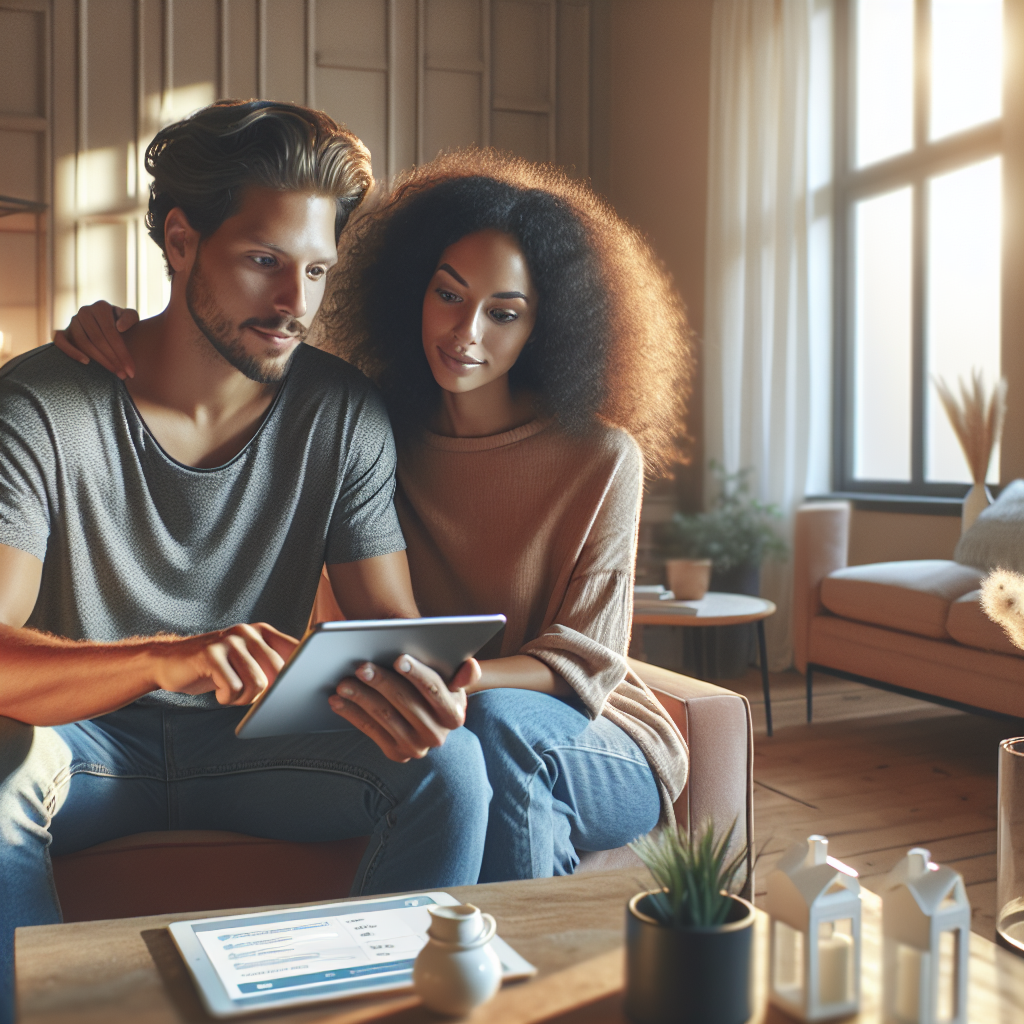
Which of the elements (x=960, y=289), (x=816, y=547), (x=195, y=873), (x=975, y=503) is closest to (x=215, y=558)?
(x=195, y=873)

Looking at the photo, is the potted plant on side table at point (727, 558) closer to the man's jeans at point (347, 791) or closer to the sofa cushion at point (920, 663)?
the sofa cushion at point (920, 663)

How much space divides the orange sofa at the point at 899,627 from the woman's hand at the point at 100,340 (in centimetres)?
229

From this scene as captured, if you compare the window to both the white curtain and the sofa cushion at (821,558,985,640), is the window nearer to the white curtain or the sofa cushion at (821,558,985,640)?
the white curtain

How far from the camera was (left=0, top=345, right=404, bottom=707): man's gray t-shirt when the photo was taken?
4.65ft

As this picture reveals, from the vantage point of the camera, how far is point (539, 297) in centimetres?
174

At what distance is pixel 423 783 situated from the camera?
1.25 metres

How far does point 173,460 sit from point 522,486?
1.72 feet

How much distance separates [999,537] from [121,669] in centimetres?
266

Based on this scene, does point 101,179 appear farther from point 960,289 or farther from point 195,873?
point 195,873

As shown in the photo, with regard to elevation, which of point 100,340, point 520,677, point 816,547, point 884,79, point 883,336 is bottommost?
point 520,677

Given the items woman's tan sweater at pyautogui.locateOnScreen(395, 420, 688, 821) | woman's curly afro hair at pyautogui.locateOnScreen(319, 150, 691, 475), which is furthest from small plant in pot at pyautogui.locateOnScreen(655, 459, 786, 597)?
woman's tan sweater at pyautogui.locateOnScreen(395, 420, 688, 821)

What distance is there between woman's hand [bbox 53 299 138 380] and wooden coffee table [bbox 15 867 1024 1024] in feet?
2.67

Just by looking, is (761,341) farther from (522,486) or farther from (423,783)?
(423,783)

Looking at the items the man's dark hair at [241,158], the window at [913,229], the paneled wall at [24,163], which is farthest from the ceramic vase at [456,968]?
the paneled wall at [24,163]
